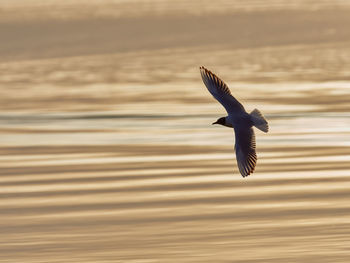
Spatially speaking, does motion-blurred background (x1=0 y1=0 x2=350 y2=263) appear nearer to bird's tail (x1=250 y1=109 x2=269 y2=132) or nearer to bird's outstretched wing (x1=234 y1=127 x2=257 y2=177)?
bird's outstretched wing (x1=234 y1=127 x2=257 y2=177)

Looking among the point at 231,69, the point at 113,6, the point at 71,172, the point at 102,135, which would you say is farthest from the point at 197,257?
the point at 113,6

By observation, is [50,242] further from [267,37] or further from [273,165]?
[267,37]

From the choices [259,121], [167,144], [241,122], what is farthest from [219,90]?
[167,144]

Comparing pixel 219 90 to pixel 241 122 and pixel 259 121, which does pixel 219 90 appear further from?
pixel 259 121

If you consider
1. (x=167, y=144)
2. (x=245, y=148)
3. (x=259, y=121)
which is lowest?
(x=245, y=148)

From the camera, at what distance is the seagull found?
29.2 ft

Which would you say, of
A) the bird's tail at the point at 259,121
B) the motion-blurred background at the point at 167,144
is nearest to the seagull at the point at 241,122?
the bird's tail at the point at 259,121

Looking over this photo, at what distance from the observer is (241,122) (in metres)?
9.14

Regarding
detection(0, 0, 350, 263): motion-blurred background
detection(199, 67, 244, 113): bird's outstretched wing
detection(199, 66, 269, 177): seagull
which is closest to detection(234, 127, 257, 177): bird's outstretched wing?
detection(199, 66, 269, 177): seagull

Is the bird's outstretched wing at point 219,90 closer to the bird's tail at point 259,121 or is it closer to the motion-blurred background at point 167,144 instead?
the bird's tail at point 259,121

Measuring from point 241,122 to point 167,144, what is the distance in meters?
5.45

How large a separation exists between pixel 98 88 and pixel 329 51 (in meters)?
6.57

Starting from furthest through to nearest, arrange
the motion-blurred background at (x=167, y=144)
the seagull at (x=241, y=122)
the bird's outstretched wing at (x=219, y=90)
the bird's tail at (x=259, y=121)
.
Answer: the motion-blurred background at (x=167, y=144), the bird's outstretched wing at (x=219, y=90), the seagull at (x=241, y=122), the bird's tail at (x=259, y=121)

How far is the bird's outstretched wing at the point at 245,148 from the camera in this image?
29.2 ft
